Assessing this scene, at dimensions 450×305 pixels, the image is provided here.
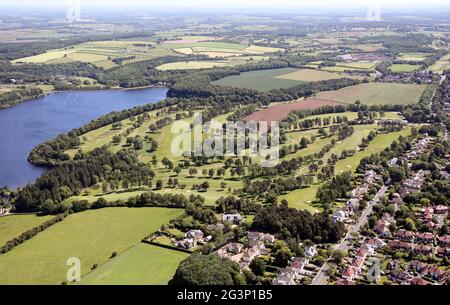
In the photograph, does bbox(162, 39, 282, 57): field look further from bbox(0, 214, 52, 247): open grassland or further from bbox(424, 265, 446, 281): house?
bbox(424, 265, 446, 281): house

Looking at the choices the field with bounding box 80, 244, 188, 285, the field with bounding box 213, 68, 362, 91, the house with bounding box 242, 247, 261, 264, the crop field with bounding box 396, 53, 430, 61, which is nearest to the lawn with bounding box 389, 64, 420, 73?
the crop field with bounding box 396, 53, 430, 61

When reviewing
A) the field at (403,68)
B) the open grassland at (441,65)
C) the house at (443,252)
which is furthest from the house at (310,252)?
the open grassland at (441,65)

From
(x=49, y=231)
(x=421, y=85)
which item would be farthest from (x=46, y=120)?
(x=421, y=85)

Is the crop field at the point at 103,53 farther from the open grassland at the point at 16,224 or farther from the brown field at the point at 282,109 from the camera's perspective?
the open grassland at the point at 16,224

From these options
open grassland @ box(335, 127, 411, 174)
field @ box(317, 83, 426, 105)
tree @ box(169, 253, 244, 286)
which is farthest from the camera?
field @ box(317, 83, 426, 105)

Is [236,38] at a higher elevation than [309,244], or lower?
higher

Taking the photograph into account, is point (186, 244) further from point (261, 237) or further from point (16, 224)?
point (16, 224)
